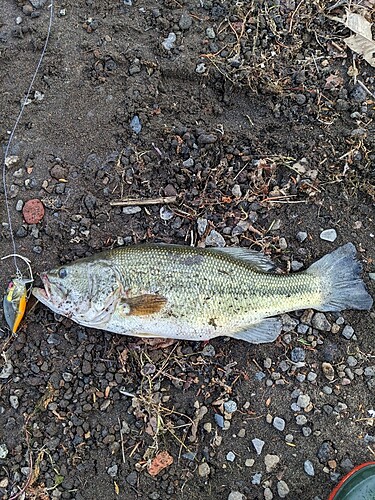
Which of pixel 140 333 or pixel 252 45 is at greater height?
pixel 252 45

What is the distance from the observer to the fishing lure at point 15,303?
15.4 feet

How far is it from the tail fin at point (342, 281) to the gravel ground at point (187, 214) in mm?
200

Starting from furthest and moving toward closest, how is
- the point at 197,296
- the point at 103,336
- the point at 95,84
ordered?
the point at 95,84, the point at 103,336, the point at 197,296

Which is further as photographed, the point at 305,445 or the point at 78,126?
the point at 78,126

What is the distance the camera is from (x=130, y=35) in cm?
523

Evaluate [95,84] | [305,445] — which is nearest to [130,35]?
[95,84]

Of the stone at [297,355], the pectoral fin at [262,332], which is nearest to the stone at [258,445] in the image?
the stone at [297,355]

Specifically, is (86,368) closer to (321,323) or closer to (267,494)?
(267,494)

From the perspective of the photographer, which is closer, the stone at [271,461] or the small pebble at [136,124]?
the stone at [271,461]

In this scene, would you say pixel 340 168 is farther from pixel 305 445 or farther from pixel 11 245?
pixel 11 245

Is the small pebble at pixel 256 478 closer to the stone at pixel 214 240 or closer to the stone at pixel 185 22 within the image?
the stone at pixel 214 240

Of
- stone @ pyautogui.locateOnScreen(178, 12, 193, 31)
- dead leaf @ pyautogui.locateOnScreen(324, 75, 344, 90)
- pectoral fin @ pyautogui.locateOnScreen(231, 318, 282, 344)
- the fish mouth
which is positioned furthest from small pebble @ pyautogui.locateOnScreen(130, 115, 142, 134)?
pectoral fin @ pyautogui.locateOnScreen(231, 318, 282, 344)

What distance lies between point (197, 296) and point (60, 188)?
5.55ft

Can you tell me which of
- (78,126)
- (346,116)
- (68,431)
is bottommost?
(68,431)
